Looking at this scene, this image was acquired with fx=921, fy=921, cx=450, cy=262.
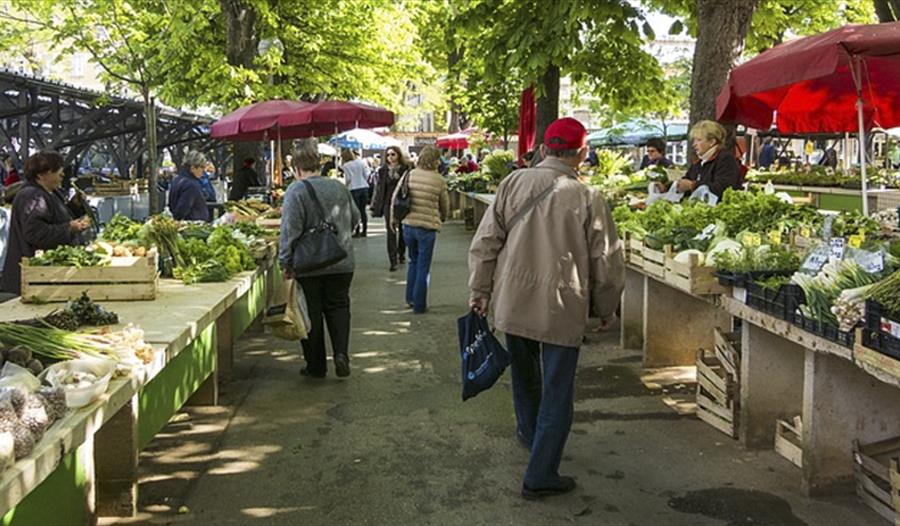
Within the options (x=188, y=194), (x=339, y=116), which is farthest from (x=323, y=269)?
(x=339, y=116)

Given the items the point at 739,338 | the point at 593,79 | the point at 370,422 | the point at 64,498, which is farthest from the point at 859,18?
the point at 64,498

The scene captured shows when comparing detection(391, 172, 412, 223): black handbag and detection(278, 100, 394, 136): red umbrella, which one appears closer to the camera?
detection(391, 172, 412, 223): black handbag

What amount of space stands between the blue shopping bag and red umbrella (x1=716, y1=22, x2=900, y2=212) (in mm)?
2927

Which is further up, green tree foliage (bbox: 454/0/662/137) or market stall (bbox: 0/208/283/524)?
green tree foliage (bbox: 454/0/662/137)

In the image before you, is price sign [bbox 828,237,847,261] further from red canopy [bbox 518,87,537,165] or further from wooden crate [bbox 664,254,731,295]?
red canopy [bbox 518,87,537,165]

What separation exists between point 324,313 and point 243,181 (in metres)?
9.84

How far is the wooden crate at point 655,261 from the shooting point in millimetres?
6429

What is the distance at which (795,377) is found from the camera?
17.8 ft

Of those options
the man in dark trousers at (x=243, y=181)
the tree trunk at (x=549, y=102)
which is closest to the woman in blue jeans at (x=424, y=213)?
the tree trunk at (x=549, y=102)

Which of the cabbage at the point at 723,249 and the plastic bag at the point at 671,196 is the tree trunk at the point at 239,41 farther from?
the cabbage at the point at 723,249

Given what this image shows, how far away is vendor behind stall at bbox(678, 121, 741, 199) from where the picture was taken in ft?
25.6

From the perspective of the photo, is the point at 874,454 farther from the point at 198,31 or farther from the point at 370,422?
the point at 198,31

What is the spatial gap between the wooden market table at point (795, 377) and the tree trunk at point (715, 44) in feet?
9.58

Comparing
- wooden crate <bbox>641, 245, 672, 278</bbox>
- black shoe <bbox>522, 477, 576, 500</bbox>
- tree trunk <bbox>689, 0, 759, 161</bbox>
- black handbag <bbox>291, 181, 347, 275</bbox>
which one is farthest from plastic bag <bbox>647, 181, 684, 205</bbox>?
black shoe <bbox>522, 477, 576, 500</bbox>
